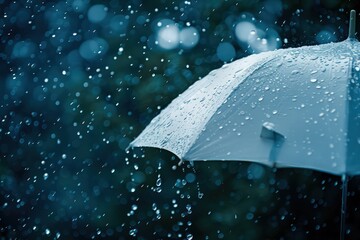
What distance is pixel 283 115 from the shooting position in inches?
52.4

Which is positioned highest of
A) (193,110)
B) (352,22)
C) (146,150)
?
(352,22)

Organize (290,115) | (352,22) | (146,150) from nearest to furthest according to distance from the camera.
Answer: (290,115) < (352,22) < (146,150)

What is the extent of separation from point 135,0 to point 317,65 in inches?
72.2

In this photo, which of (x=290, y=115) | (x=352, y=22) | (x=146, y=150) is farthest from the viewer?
(x=146, y=150)

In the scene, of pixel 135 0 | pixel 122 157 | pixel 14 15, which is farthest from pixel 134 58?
pixel 14 15

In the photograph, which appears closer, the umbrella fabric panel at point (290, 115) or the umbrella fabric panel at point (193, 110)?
the umbrella fabric panel at point (290, 115)

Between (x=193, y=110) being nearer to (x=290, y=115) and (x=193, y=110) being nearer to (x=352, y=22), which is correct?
(x=290, y=115)

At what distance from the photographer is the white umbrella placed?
1.23m

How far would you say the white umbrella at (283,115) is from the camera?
4.05 feet

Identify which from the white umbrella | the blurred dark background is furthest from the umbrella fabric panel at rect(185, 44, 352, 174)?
the blurred dark background

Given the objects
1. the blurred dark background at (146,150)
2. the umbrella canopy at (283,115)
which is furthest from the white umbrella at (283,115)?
the blurred dark background at (146,150)

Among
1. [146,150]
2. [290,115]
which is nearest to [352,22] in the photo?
[290,115]

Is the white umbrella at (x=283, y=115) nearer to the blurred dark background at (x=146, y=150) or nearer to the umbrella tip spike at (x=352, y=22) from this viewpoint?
the umbrella tip spike at (x=352, y=22)

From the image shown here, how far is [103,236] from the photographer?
308cm
